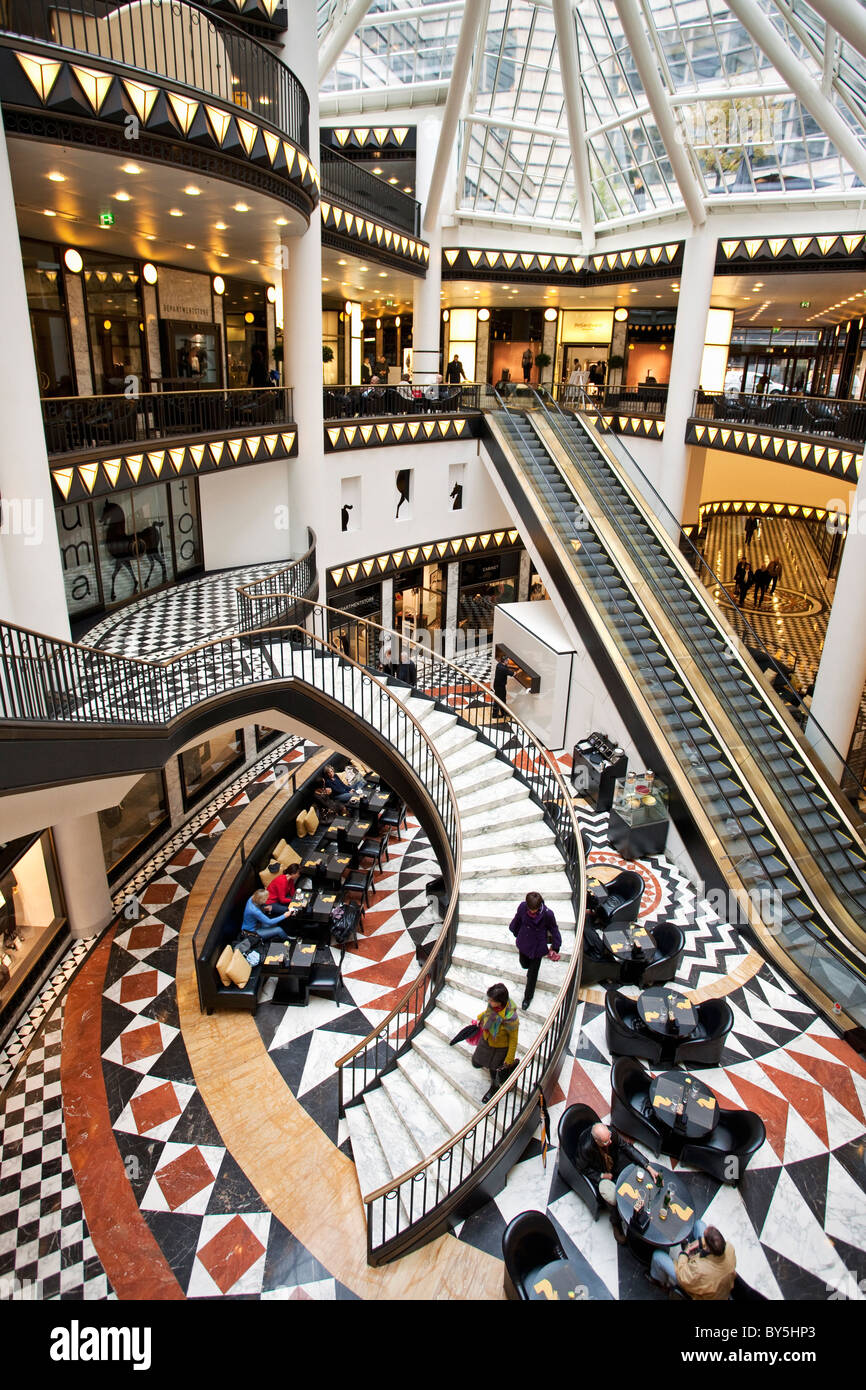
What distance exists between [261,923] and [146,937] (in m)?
1.86

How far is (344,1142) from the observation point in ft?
26.2

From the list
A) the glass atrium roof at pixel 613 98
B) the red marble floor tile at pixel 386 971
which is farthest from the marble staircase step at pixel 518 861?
the glass atrium roof at pixel 613 98

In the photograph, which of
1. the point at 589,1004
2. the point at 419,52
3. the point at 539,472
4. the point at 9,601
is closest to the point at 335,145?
the point at 419,52

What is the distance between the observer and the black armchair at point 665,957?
9352 mm

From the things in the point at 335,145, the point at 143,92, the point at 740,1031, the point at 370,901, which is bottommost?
the point at 370,901

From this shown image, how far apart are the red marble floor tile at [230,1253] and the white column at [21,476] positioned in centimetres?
657

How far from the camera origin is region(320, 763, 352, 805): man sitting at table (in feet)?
46.9

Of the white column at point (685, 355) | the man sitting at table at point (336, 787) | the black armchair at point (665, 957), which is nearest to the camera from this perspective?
the black armchair at point (665, 957)

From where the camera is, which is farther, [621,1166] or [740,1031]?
[740,1031]

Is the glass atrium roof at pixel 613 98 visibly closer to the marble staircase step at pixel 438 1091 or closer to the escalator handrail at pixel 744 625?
the escalator handrail at pixel 744 625

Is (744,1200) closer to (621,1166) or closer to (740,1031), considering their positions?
(621,1166)

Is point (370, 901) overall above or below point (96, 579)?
below
